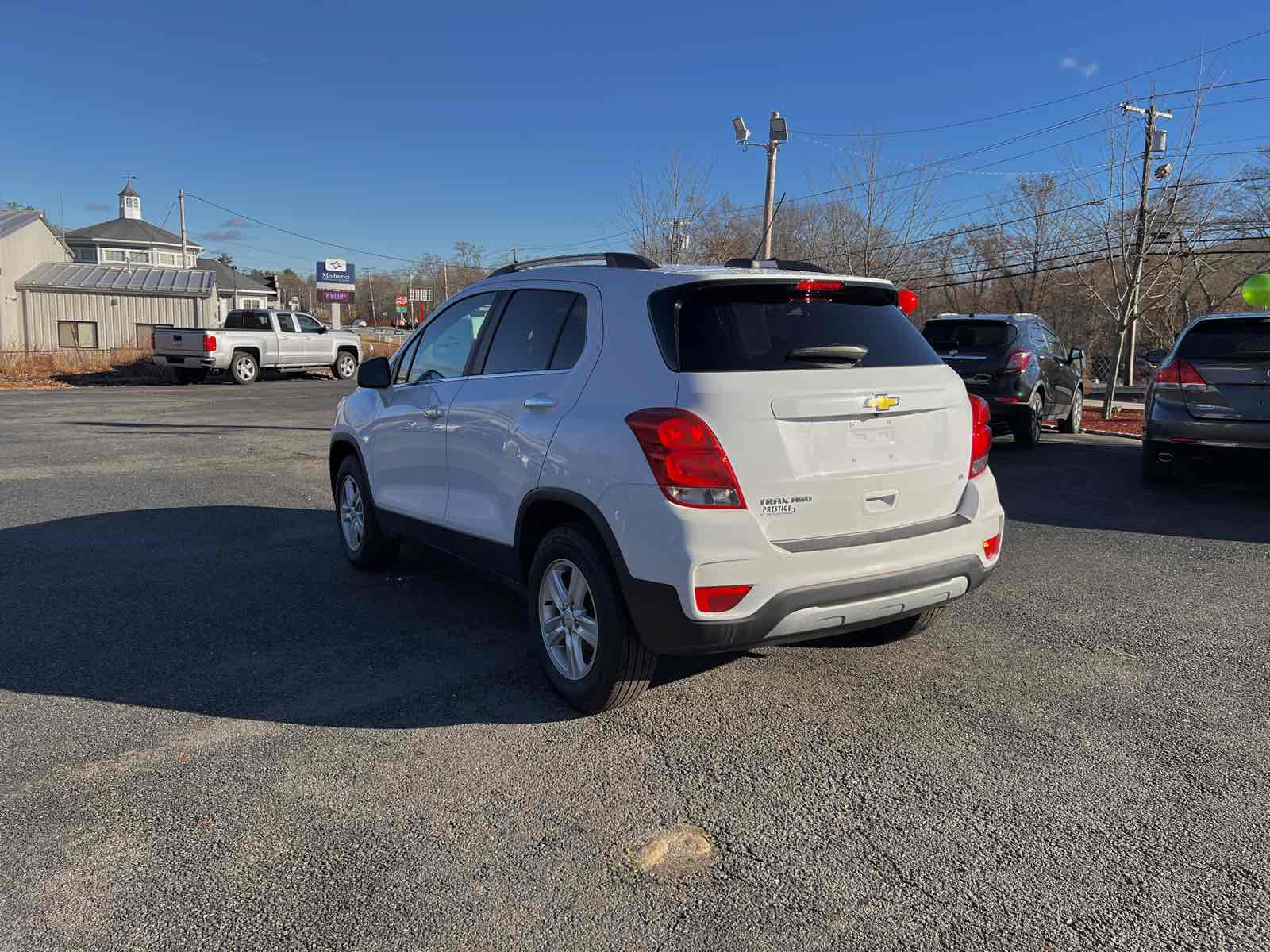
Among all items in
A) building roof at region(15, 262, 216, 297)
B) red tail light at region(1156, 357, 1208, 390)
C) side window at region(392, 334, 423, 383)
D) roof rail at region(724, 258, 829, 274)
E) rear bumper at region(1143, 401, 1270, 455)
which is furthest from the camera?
building roof at region(15, 262, 216, 297)

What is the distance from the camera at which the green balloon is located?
19.9 m

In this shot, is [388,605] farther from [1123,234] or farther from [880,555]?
[1123,234]

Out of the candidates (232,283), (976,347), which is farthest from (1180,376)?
(232,283)

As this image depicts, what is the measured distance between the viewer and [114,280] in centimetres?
4622

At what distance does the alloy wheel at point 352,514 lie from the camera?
20.4 feet

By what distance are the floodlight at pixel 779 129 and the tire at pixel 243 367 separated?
54.5 feet

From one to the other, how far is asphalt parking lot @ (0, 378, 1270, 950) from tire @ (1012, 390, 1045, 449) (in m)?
6.08

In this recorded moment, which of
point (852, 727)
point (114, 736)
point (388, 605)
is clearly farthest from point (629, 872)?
point (388, 605)

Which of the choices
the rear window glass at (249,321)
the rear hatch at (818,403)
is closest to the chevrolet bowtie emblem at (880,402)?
the rear hatch at (818,403)

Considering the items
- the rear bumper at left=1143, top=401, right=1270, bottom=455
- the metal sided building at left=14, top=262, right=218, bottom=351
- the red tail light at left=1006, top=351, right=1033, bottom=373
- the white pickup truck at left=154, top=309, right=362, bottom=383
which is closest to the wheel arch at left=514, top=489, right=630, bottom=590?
the rear bumper at left=1143, top=401, right=1270, bottom=455

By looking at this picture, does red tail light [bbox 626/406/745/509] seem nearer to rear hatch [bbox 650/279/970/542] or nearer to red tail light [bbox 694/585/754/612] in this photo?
rear hatch [bbox 650/279/970/542]

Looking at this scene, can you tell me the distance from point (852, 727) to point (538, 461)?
1697 mm

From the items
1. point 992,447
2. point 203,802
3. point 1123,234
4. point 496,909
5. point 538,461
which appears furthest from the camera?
point 1123,234

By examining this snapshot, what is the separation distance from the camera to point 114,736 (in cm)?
370
